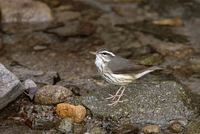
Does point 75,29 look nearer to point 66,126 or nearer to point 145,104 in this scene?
point 145,104

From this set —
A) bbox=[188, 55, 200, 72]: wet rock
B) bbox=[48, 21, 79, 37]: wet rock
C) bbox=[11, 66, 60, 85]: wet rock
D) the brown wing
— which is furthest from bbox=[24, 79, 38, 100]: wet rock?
bbox=[188, 55, 200, 72]: wet rock

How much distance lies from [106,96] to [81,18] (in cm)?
430

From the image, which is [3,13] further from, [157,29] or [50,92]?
[50,92]

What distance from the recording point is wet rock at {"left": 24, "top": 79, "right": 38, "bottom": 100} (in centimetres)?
871

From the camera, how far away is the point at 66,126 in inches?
318

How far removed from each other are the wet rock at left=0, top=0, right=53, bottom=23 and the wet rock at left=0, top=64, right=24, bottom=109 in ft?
14.1

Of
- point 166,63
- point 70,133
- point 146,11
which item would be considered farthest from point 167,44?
point 70,133

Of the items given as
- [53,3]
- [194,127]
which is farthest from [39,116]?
[53,3]

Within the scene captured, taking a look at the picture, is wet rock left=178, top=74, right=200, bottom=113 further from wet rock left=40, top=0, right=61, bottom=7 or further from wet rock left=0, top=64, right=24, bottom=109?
wet rock left=40, top=0, right=61, bottom=7

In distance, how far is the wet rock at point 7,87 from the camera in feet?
26.6

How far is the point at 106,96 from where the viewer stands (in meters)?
8.80

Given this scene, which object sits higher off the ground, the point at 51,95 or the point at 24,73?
the point at 51,95

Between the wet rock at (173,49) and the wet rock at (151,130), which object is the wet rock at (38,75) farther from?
the wet rock at (173,49)

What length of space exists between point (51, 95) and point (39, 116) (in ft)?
1.34
